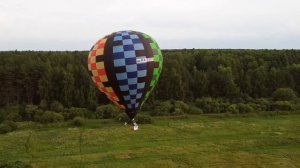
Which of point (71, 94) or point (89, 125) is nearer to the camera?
point (89, 125)

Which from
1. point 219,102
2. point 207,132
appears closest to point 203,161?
point 207,132

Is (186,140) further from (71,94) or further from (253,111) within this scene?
(71,94)

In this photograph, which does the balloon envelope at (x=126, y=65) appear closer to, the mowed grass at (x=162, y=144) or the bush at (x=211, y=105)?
the mowed grass at (x=162, y=144)

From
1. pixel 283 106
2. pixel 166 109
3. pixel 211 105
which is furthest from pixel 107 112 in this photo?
pixel 283 106

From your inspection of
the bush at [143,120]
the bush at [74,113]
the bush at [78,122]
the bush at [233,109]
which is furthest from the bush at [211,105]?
the bush at [78,122]

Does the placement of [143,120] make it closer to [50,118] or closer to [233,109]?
[50,118]
